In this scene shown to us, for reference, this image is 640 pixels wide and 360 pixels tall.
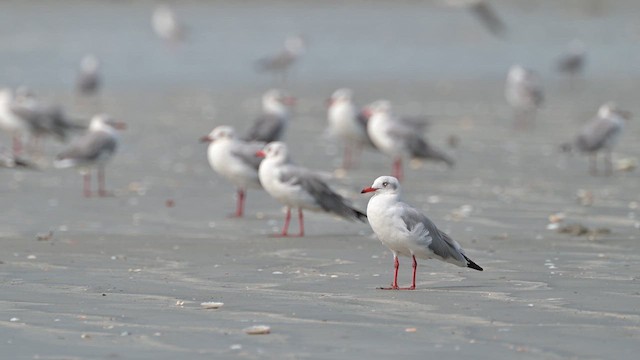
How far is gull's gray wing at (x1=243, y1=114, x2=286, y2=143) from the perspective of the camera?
1678 centimetres

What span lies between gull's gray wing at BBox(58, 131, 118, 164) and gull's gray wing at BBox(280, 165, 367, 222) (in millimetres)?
3526

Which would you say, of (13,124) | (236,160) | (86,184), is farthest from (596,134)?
(13,124)

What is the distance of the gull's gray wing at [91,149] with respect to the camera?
15055 mm

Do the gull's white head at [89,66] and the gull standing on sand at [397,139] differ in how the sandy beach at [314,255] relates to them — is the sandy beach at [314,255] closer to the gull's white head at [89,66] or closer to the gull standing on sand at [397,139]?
the gull standing on sand at [397,139]

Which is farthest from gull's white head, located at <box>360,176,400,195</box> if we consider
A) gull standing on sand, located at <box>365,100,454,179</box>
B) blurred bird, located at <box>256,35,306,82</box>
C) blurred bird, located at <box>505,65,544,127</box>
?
blurred bird, located at <box>256,35,306,82</box>

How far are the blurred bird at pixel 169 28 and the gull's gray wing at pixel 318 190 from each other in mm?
21181

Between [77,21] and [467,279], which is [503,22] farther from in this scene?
[467,279]

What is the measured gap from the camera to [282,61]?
30.2m

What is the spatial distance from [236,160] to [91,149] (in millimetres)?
2296

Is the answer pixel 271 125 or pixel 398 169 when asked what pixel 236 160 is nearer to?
pixel 398 169

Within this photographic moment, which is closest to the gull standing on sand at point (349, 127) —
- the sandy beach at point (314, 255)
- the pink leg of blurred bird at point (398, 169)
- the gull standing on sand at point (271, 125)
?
the sandy beach at point (314, 255)

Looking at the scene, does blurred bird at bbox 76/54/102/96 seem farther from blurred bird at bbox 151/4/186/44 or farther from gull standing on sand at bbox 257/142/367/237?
gull standing on sand at bbox 257/142/367/237

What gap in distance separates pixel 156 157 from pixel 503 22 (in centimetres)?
2416

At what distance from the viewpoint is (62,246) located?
1093 centimetres
